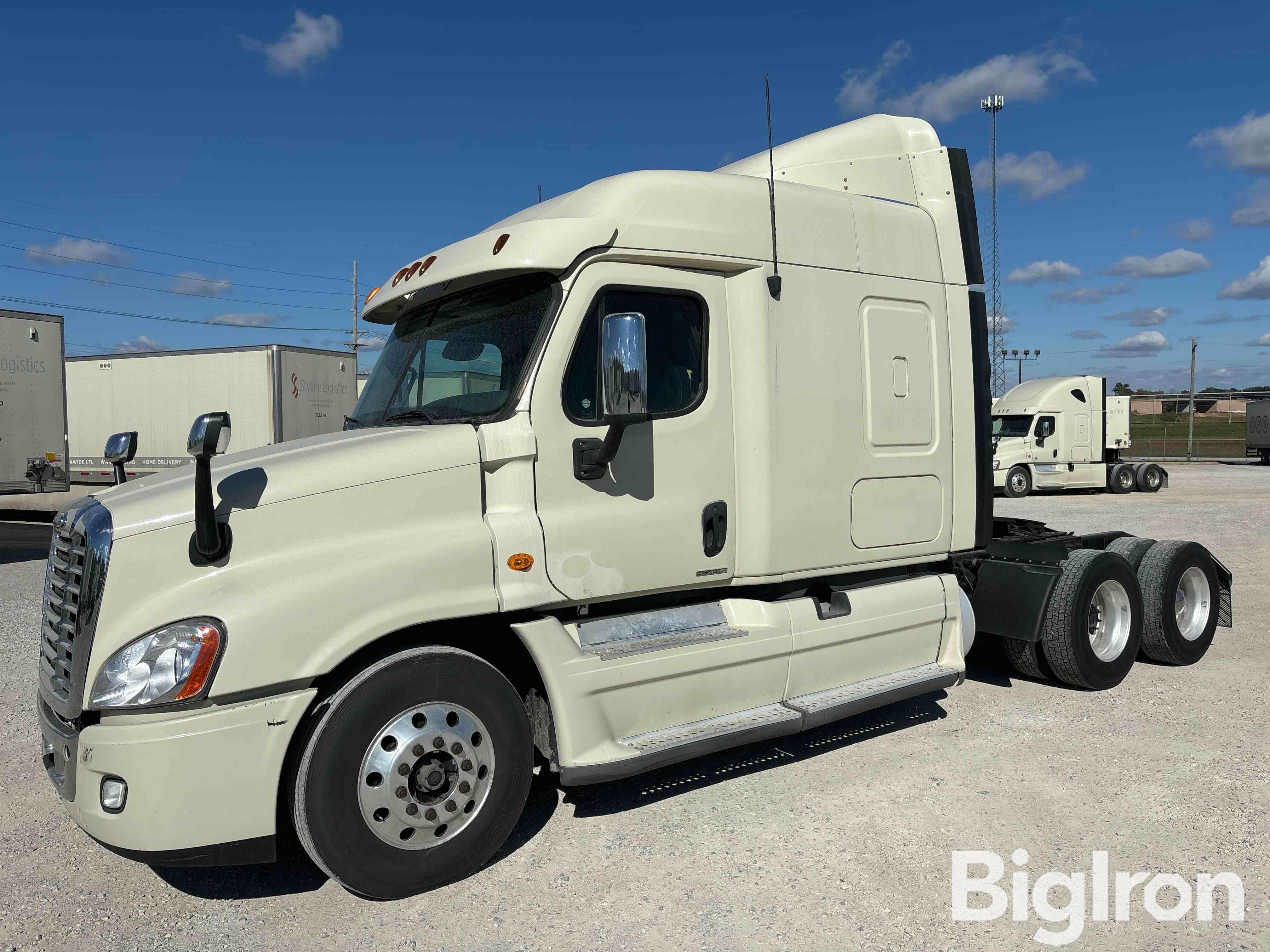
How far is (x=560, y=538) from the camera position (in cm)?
400

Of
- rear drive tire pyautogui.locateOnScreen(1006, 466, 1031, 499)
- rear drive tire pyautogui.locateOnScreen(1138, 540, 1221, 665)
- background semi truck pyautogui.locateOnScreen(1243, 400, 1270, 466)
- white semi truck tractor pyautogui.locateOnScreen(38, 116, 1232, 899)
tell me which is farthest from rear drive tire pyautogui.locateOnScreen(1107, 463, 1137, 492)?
white semi truck tractor pyautogui.locateOnScreen(38, 116, 1232, 899)

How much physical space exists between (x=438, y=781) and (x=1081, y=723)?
409cm

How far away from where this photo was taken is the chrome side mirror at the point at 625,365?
369cm

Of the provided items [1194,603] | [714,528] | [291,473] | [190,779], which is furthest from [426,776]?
[1194,603]

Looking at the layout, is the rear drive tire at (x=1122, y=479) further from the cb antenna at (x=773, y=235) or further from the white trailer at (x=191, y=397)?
the cb antenna at (x=773, y=235)

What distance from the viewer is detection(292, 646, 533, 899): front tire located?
344cm

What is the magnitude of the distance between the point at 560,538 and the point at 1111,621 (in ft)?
15.5

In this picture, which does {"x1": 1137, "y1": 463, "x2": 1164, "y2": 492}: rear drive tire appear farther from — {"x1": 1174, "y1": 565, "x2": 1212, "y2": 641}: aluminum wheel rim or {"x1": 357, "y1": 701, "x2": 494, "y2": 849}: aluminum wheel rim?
{"x1": 357, "y1": 701, "x2": 494, "y2": 849}: aluminum wheel rim

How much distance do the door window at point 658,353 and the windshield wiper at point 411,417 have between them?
0.66 meters

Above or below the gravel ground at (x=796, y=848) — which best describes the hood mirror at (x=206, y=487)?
above

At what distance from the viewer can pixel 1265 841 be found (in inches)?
159

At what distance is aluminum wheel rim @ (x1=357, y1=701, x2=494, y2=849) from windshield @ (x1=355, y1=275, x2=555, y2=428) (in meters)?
1.28

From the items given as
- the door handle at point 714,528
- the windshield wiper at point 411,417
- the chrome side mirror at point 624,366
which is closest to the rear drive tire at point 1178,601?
the door handle at point 714,528

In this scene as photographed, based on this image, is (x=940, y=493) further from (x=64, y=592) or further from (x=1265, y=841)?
(x=64, y=592)
